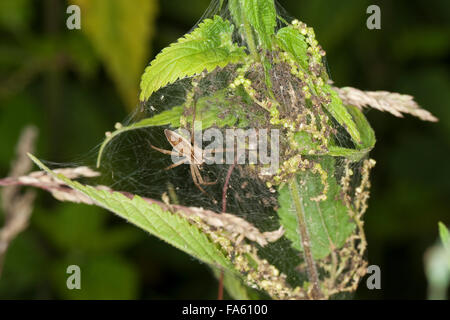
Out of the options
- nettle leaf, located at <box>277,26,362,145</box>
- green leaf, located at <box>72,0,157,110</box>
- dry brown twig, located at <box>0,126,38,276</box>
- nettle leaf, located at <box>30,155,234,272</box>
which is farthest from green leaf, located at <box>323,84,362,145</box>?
green leaf, located at <box>72,0,157,110</box>

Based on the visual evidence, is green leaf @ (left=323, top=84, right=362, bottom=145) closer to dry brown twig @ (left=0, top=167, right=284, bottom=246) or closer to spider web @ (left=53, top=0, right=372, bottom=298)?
spider web @ (left=53, top=0, right=372, bottom=298)

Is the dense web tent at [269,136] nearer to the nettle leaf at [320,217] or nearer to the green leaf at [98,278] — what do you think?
the nettle leaf at [320,217]

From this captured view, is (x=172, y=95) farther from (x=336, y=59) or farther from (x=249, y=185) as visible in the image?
(x=336, y=59)

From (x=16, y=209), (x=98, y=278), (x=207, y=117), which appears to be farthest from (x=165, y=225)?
(x=98, y=278)

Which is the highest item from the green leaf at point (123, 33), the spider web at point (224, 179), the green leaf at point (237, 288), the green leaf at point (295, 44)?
the green leaf at point (123, 33)

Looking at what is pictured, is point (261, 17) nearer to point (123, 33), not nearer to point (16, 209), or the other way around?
point (16, 209)

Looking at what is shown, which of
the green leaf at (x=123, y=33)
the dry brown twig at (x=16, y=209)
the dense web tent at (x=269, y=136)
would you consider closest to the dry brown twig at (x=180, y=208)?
the dense web tent at (x=269, y=136)
